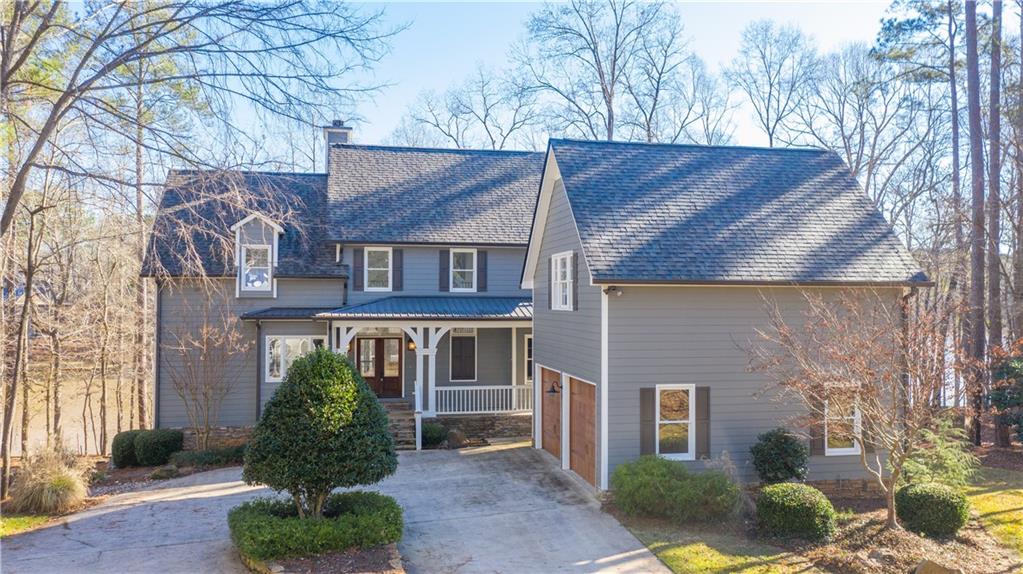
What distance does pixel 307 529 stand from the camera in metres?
8.95

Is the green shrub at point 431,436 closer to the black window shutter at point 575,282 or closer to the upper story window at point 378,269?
the upper story window at point 378,269

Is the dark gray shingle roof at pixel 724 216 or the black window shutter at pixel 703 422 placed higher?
the dark gray shingle roof at pixel 724 216

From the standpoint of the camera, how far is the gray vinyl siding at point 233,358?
18.6 metres

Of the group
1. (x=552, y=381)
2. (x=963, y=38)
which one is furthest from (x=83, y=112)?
(x=963, y=38)

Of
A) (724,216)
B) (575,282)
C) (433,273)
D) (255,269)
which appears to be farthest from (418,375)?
(724,216)

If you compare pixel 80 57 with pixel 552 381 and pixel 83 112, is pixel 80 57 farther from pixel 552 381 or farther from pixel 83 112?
pixel 552 381

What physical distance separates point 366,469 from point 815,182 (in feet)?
37.5

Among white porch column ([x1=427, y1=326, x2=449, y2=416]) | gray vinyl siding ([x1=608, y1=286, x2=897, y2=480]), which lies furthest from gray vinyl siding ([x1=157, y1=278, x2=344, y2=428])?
gray vinyl siding ([x1=608, y1=286, x2=897, y2=480])

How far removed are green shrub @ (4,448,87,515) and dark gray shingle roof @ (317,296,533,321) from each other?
6478 mm

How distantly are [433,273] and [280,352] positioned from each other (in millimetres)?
4836

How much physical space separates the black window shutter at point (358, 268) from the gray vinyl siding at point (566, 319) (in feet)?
18.8

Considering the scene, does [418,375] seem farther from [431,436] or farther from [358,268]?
[358,268]

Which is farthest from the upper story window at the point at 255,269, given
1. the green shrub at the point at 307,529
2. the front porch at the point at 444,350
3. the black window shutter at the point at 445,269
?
the green shrub at the point at 307,529

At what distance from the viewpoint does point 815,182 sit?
1515 centimetres
